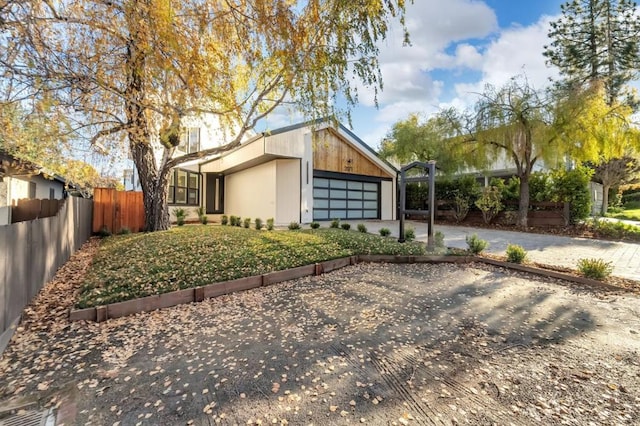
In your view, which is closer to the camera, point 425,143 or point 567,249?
point 567,249

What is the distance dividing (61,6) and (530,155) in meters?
13.5

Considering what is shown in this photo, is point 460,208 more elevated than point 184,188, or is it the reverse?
point 184,188

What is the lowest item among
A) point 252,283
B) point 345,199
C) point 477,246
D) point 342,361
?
point 342,361

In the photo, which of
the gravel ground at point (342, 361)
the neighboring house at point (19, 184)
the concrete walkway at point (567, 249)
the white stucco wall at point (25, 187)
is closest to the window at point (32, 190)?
the neighboring house at point (19, 184)

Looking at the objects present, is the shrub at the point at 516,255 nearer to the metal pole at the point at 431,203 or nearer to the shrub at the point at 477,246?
the shrub at the point at 477,246

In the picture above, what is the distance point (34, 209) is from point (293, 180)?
7898 millimetres

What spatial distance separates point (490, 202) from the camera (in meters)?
12.0

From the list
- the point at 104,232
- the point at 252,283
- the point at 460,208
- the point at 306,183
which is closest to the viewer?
the point at 252,283

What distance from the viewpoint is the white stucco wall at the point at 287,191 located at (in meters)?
12.2

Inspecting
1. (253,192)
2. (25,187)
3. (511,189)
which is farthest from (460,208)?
(25,187)

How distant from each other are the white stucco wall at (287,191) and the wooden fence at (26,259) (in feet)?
23.5

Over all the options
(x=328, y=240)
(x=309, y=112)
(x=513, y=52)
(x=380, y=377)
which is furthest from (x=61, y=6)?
(x=513, y=52)

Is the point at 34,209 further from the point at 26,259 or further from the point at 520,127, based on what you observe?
the point at 520,127

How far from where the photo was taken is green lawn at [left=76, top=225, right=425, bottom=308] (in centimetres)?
417
